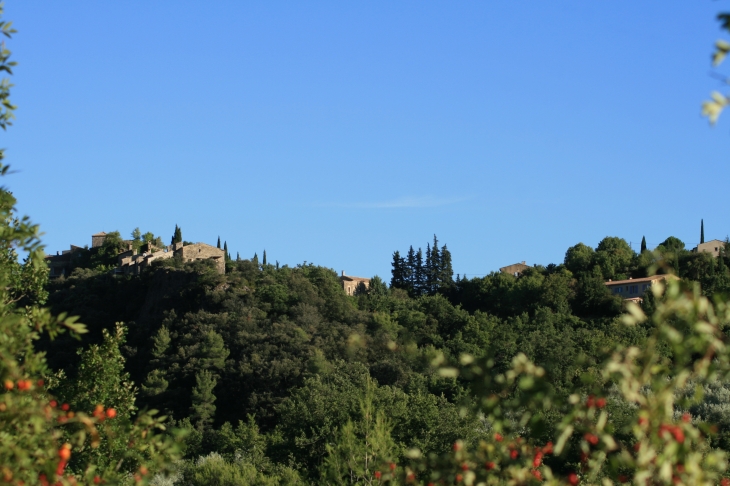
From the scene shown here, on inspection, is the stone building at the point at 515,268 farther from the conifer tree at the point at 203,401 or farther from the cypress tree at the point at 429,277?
the conifer tree at the point at 203,401

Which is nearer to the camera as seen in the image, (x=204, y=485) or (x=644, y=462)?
(x=644, y=462)

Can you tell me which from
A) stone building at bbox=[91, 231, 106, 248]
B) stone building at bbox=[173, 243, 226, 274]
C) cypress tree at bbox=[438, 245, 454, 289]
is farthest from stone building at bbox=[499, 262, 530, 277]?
stone building at bbox=[91, 231, 106, 248]

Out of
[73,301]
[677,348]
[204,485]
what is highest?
[73,301]

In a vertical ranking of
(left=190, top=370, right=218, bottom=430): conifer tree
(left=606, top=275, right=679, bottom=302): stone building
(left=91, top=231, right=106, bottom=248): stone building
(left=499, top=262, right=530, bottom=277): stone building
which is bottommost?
(left=190, top=370, right=218, bottom=430): conifer tree

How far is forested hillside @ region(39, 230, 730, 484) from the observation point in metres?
43.3

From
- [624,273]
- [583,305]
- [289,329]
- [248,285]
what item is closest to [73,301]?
[248,285]

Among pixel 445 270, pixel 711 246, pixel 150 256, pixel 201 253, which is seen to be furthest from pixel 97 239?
pixel 711 246

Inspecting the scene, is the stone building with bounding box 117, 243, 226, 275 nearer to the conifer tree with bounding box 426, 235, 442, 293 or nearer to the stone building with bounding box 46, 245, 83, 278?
the stone building with bounding box 46, 245, 83, 278

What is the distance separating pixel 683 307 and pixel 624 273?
83125mm

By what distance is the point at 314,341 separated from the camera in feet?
219

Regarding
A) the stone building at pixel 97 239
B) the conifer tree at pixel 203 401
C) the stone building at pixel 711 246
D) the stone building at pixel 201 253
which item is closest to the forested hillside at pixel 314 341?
the conifer tree at pixel 203 401

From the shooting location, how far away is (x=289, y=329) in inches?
2655

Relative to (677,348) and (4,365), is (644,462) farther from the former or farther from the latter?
(4,365)

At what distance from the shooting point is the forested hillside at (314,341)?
43281 mm
